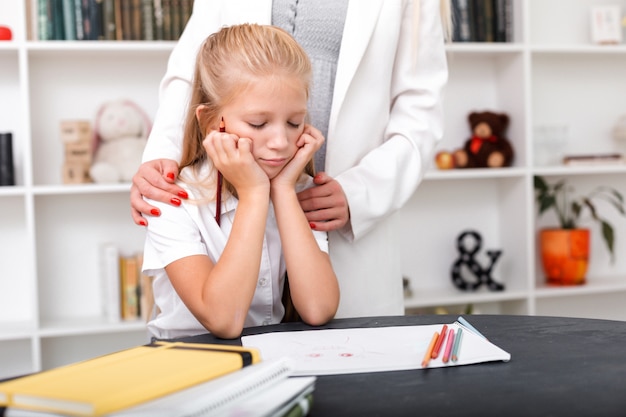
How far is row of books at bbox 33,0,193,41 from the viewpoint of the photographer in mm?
2689

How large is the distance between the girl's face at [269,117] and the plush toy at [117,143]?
1.53m

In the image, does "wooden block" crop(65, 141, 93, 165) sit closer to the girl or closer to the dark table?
the girl

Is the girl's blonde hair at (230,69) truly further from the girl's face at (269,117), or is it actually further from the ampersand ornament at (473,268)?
the ampersand ornament at (473,268)

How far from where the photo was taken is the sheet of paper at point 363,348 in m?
0.92

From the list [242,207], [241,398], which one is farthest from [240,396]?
[242,207]

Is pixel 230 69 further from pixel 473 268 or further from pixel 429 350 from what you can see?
pixel 473 268

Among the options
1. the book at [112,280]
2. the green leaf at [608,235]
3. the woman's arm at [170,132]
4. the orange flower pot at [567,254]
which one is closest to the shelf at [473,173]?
the orange flower pot at [567,254]

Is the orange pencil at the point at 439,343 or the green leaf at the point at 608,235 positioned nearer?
the orange pencil at the point at 439,343

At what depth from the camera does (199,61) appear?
4.60ft

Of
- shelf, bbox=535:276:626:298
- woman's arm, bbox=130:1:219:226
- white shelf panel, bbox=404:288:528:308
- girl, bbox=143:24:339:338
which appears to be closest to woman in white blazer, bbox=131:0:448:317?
woman's arm, bbox=130:1:219:226

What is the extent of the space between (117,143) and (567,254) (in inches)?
67.9

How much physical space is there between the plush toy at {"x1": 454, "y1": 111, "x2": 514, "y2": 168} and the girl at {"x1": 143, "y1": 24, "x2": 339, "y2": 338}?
5.86 ft

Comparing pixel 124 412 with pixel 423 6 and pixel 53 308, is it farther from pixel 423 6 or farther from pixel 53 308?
pixel 53 308

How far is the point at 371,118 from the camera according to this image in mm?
1566
